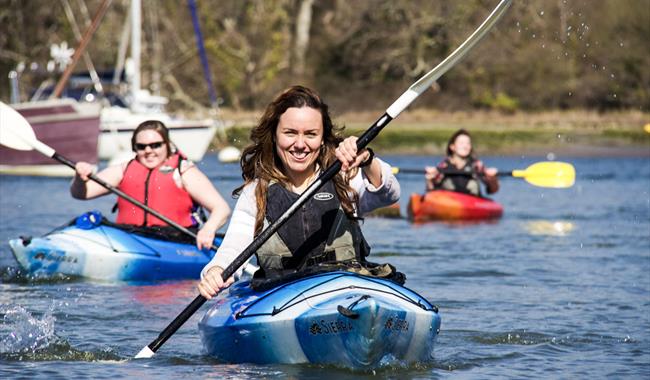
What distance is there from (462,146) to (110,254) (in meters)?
5.71

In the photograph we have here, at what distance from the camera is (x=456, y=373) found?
Result: 6.36 metres

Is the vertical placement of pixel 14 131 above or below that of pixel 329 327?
above

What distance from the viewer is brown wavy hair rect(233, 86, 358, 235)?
583 centimetres

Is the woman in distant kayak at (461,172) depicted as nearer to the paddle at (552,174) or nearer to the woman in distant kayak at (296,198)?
the paddle at (552,174)

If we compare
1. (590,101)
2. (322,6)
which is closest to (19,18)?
(322,6)

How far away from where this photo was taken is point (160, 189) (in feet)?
31.2

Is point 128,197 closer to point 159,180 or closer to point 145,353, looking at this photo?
point 159,180

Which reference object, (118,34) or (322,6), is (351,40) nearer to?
(322,6)

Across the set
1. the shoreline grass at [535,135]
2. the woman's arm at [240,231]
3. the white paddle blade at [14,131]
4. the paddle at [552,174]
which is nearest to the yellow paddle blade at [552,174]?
the paddle at [552,174]

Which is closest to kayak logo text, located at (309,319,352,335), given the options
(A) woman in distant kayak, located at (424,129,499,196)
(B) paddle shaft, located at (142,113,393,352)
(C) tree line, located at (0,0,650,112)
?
(B) paddle shaft, located at (142,113,393,352)

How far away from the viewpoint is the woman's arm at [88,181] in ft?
29.2

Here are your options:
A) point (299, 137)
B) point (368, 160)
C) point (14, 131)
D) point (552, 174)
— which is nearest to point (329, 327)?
point (368, 160)

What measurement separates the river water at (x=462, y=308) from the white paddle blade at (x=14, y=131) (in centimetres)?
104

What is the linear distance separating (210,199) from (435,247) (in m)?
3.57
